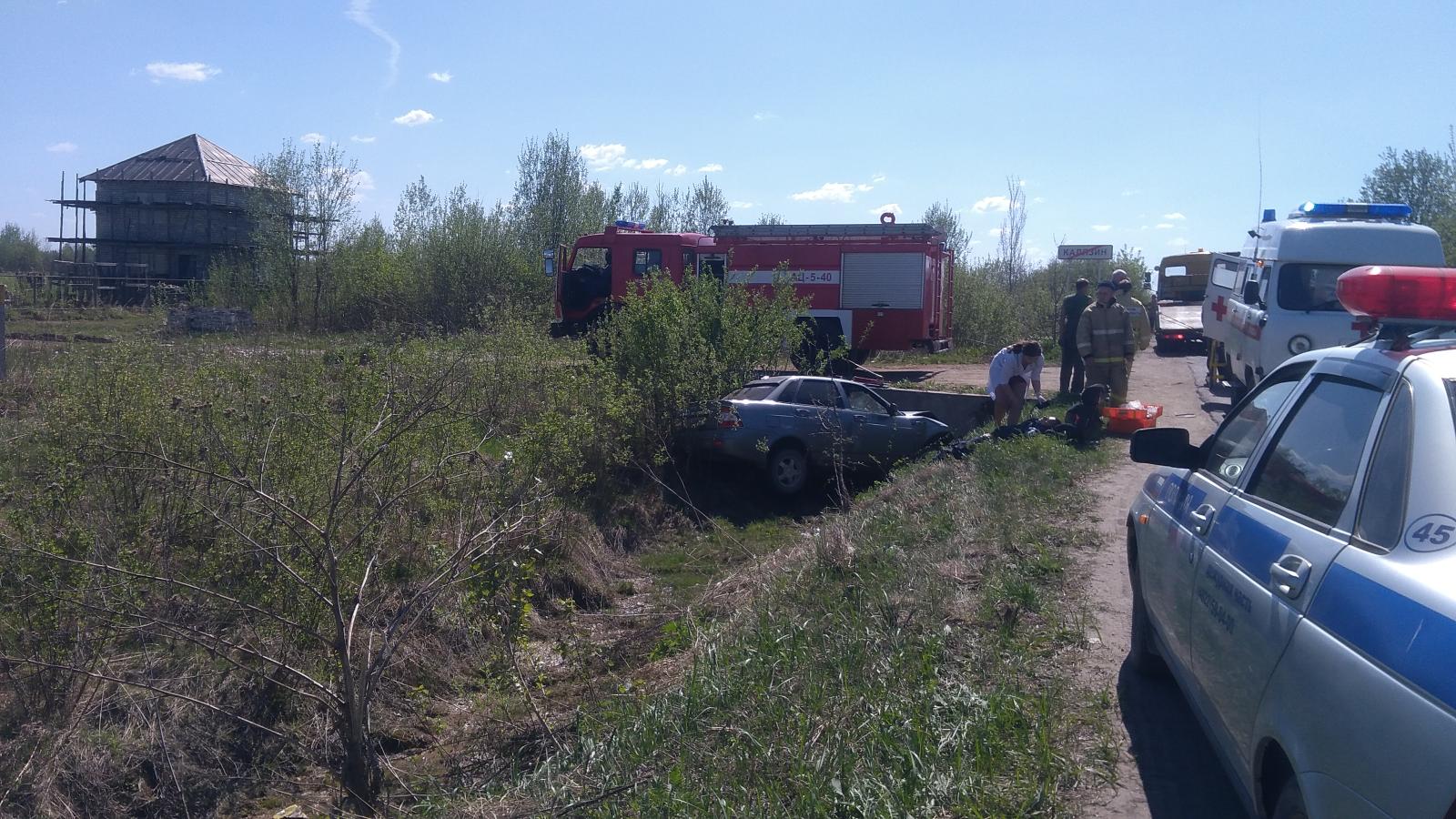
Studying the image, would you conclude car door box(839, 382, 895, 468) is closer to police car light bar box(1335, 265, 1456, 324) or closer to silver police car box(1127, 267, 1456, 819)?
silver police car box(1127, 267, 1456, 819)

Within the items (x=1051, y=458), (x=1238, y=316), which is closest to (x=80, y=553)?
(x=1051, y=458)

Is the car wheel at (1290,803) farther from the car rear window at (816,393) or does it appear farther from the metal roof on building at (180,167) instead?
the metal roof on building at (180,167)

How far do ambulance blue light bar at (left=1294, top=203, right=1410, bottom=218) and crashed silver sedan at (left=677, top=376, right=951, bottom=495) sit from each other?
247 inches

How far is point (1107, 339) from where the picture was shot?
552 inches

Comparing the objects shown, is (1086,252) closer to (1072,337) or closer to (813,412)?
(1072,337)

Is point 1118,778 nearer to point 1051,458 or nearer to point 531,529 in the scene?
point 531,529

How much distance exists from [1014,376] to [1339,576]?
12.1 metres

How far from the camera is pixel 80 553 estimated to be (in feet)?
18.7

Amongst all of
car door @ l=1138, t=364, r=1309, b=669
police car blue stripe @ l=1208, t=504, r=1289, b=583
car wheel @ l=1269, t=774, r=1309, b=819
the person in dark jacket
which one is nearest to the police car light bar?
car door @ l=1138, t=364, r=1309, b=669

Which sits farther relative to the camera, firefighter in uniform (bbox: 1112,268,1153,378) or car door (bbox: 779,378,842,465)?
firefighter in uniform (bbox: 1112,268,1153,378)

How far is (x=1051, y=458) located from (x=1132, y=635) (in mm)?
6034

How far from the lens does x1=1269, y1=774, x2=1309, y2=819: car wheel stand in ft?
8.77

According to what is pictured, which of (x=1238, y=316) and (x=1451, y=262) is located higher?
(x=1451, y=262)

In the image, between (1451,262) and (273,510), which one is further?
(1451,262)
